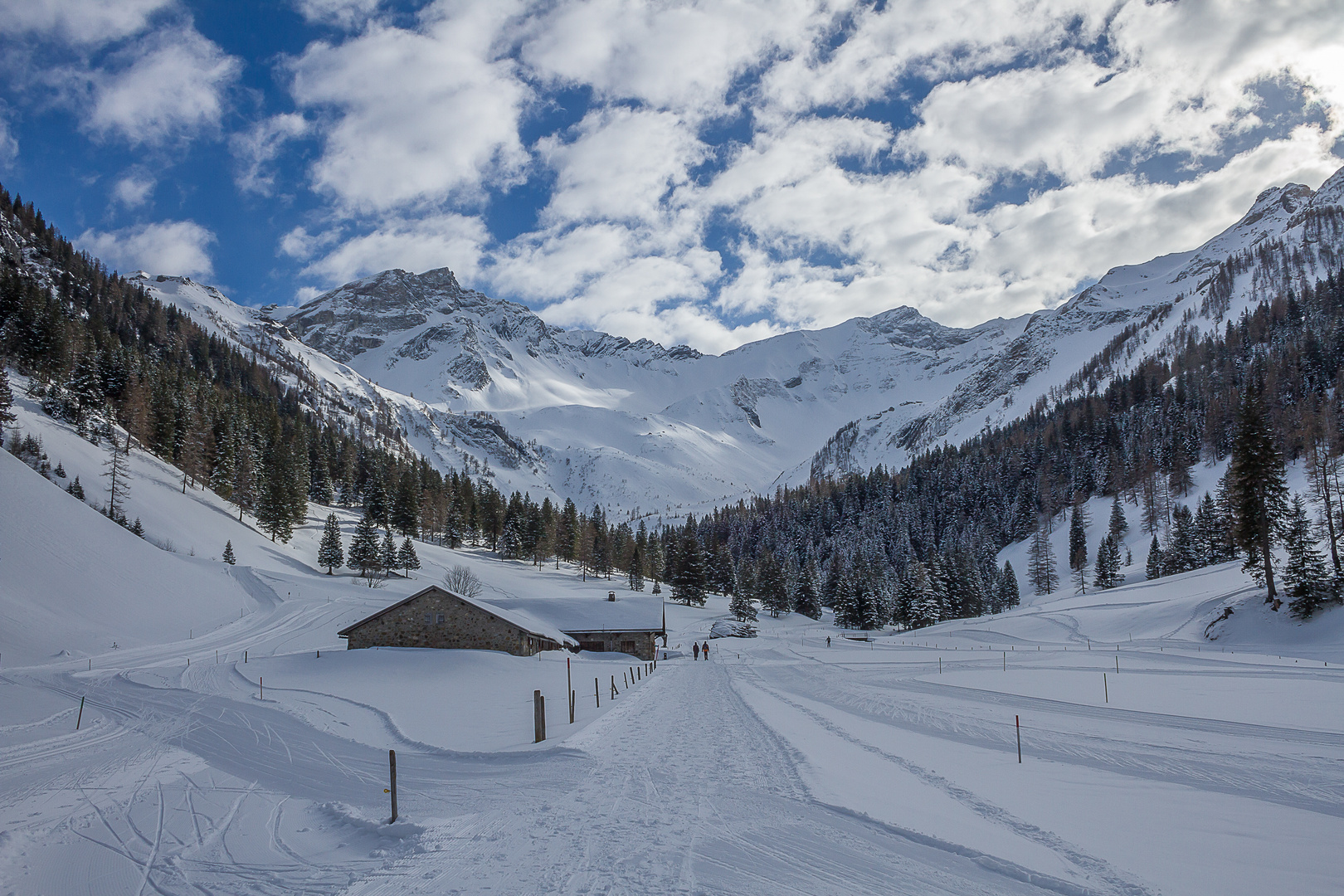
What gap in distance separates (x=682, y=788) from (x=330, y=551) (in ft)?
214

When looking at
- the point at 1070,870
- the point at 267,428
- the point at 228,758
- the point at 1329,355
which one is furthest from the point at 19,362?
the point at 1329,355

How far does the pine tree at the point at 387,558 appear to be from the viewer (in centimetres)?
6769

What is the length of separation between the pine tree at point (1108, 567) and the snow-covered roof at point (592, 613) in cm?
5582

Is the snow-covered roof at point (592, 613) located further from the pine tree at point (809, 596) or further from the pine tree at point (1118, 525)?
the pine tree at point (1118, 525)

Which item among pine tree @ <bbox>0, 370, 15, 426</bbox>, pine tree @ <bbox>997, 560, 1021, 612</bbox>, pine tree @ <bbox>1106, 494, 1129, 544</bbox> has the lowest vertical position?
pine tree @ <bbox>997, 560, 1021, 612</bbox>

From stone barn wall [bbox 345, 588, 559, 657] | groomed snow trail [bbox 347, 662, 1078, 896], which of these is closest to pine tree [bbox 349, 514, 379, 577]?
stone barn wall [bbox 345, 588, 559, 657]

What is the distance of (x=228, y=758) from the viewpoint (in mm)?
13812

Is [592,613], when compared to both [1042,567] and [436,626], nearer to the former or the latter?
[436,626]

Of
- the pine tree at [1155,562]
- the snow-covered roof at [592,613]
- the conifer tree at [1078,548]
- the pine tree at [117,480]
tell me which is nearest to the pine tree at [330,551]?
the pine tree at [117,480]

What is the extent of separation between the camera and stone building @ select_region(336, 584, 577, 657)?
3459cm

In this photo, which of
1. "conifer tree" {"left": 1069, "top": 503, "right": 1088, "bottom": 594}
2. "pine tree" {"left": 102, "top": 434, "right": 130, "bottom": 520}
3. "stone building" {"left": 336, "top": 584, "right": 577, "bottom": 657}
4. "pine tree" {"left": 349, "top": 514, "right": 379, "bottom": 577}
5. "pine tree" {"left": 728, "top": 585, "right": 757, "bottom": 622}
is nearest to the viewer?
"stone building" {"left": 336, "top": 584, "right": 577, "bottom": 657}

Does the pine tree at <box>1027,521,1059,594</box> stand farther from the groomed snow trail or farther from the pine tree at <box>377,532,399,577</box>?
the groomed snow trail

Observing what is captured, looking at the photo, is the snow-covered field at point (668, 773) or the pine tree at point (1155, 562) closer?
the snow-covered field at point (668, 773)

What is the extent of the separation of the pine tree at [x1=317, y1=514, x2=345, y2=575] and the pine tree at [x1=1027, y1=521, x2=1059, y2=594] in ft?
288
